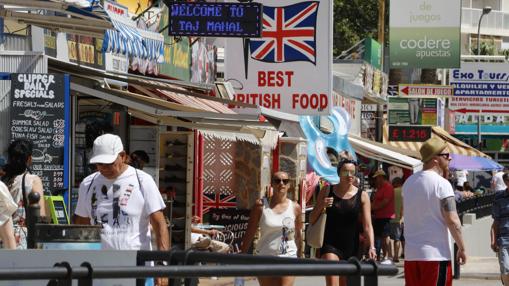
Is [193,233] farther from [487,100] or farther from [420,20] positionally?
[487,100]

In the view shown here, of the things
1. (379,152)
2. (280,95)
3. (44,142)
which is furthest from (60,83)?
(379,152)

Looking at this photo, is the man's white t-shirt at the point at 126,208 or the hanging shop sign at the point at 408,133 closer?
the man's white t-shirt at the point at 126,208

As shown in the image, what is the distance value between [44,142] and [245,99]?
629cm

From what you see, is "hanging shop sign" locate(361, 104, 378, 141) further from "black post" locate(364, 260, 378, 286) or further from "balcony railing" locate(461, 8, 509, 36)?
"balcony railing" locate(461, 8, 509, 36)

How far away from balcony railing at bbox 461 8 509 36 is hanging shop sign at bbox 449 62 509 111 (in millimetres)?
31602

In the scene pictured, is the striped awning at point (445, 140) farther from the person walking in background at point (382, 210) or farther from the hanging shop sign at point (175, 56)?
the hanging shop sign at point (175, 56)

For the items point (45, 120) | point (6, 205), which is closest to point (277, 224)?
point (45, 120)

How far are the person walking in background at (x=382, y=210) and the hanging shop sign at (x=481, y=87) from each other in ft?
76.1

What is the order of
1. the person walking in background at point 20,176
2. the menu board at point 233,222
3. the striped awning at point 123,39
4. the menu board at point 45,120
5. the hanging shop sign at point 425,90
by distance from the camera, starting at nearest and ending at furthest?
the person walking in background at point 20,176 → the striped awning at point 123,39 → the menu board at point 45,120 → the menu board at point 233,222 → the hanging shop sign at point 425,90

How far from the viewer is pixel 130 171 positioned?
8.47m

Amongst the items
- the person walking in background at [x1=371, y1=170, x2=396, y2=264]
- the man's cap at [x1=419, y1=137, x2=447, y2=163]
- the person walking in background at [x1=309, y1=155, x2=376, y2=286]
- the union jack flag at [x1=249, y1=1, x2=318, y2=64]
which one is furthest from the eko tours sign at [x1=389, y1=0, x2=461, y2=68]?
the man's cap at [x1=419, y1=137, x2=447, y2=163]

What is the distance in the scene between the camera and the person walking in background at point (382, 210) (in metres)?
22.2

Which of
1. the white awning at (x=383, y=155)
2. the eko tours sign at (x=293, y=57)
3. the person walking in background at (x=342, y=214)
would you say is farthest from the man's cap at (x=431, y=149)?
the white awning at (x=383, y=155)

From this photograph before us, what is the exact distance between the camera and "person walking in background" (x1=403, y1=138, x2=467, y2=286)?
396 inches
